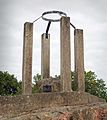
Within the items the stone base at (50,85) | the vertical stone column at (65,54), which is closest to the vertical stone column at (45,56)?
the stone base at (50,85)

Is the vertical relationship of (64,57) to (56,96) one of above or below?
above

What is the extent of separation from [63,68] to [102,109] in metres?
3.75

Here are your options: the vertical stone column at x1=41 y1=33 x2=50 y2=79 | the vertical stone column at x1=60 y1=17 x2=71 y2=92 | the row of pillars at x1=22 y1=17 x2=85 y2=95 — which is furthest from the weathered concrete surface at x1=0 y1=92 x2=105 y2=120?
the vertical stone column at x1=41 y1=33 x2=50 y2=79

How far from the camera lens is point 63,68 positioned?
13.5 m

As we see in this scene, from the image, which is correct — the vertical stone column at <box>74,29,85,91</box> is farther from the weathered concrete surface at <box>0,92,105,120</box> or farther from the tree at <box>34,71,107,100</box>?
the tree at <box>34,71,107,100</box>

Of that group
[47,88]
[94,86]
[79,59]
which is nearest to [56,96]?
[47,88]

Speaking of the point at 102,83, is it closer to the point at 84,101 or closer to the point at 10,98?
the point at 84,101

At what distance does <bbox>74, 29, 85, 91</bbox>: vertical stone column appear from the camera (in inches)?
573

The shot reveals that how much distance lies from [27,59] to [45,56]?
7.34 ft

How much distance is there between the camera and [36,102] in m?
9.95

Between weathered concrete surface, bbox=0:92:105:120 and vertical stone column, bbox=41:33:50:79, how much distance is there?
4.57 metres

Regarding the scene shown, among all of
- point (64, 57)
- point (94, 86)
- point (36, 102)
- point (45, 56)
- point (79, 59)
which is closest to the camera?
point (36, 102)

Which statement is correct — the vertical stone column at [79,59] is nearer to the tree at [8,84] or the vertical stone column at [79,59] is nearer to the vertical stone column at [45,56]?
the vertical stone column at [45,56]

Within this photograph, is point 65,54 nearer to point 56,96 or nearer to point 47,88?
point 47,88
